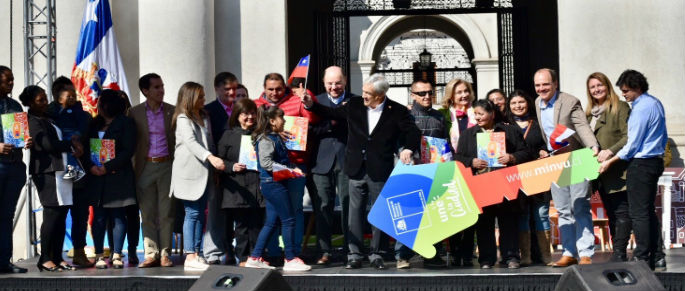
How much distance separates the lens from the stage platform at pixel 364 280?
8.33 m

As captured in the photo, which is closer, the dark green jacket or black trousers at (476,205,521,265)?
the dark green jacket

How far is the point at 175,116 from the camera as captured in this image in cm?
941

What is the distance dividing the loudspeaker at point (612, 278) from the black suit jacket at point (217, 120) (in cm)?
413

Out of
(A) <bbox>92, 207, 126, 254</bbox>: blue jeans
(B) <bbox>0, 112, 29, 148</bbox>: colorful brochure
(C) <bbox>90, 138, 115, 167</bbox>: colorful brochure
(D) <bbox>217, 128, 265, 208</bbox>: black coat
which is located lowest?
(A) <bbox>92, 207, 126, 254</bbox>: blue jeans

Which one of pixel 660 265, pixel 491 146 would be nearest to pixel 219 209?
pixel 491 146

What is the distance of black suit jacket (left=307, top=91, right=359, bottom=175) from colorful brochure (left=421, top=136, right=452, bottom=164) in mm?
754

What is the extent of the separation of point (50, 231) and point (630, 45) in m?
7.36

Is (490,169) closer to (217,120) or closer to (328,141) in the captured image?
(328,141)

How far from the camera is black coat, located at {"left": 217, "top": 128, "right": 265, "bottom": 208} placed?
30.5 ft

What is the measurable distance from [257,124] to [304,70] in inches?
34.6

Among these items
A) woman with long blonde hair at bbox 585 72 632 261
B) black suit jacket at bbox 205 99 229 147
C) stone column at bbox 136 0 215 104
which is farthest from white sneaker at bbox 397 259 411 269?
stone column at bbox 136 0 215 104

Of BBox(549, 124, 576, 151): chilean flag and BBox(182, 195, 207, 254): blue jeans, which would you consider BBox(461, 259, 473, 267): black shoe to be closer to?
BBox(549, 124, 576, 151): chilean flag

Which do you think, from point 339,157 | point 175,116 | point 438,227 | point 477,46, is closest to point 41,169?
point 175,116

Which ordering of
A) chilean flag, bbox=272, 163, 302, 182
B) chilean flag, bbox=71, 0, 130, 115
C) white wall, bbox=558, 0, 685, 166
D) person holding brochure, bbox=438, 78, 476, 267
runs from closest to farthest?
chilean flag, bbox=272, 163, 302, 182 < person holding brochure, bbox=438, 78, 476, 267 < chilean flag, bbox=71, 0, 130, 115 < white wall, bbox=558, 0, 685, 166
